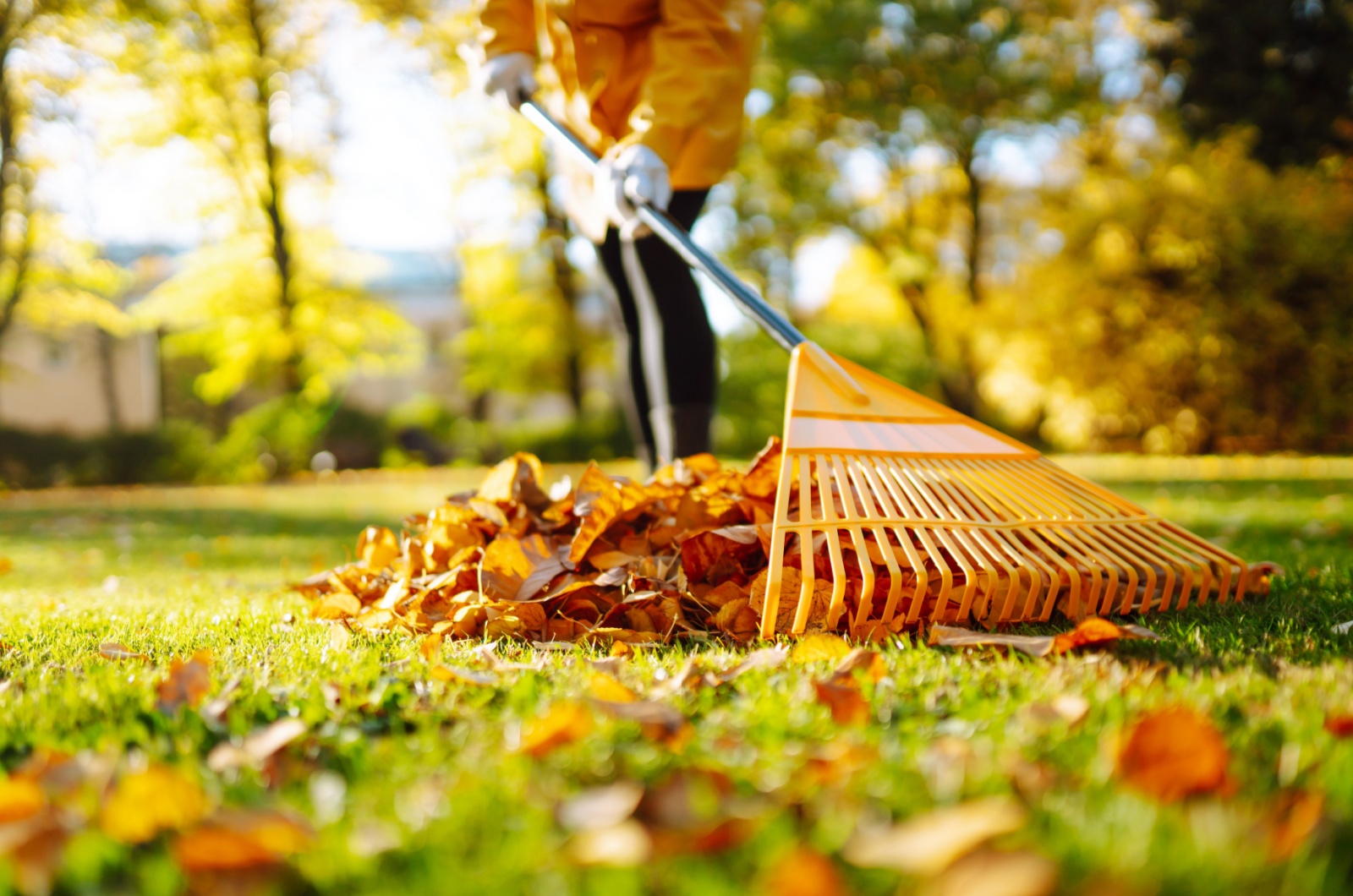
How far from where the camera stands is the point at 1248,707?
44.6 inches

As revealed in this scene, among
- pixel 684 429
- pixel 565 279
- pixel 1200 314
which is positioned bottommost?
pixel 684 429

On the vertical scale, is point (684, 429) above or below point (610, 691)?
above

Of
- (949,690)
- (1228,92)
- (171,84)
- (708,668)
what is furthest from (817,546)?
(1228,92)

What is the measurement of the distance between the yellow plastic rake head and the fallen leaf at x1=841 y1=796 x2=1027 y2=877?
838 mm

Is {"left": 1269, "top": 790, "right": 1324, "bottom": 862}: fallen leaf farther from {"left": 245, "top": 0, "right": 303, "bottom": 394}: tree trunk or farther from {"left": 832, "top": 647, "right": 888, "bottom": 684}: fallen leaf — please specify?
{"left": 245, "top": 0, "right": 303, "bottom": 394}: tree trunk

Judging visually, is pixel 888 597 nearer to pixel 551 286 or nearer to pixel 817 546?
pixel 817 546

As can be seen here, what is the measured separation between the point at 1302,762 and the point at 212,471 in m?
12.2

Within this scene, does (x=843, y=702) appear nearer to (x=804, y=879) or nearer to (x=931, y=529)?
(x=804, y=879)

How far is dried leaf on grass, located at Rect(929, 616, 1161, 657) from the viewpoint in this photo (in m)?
1.45

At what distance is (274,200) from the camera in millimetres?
12406

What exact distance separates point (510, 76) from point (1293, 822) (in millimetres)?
2918

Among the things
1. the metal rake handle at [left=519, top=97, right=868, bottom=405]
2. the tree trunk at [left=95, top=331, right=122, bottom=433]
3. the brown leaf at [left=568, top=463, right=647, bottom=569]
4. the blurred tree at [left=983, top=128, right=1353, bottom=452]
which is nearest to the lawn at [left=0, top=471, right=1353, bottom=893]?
the brown leaf at [left=568, top=463, right=647, bottom=569]

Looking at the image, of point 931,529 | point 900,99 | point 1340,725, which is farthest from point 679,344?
point 900,99

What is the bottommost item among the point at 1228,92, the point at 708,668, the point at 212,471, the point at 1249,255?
the point at 212,471
